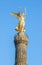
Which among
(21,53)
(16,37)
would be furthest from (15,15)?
(21,53)

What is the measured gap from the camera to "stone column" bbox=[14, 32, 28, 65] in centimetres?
2803

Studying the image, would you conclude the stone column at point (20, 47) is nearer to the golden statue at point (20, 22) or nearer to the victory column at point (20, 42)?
the victory column at point (20, 42)

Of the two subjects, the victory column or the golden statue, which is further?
the golden statue

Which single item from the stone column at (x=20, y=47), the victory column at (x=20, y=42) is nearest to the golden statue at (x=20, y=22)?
the victory column at (x=20, y=42)

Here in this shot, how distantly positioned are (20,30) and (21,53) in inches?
105

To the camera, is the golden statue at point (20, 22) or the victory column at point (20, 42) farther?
the golden statue at point (20, 22)

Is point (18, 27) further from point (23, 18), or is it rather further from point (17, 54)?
point (17, 54)

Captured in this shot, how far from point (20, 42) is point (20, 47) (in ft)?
1.96

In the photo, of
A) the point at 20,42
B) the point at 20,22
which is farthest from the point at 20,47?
the point at 20,22

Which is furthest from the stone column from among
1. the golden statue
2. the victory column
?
the golden statue

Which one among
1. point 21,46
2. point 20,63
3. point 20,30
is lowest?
point 20,63

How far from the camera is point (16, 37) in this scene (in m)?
29.1

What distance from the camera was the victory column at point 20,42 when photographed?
28.1 m

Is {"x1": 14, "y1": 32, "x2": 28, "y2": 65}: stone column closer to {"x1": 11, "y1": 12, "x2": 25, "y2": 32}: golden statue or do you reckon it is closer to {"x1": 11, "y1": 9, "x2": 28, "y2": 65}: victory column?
{"x1": 11, "y1": 9, "x2": 28, "y2": 65}: victory column
